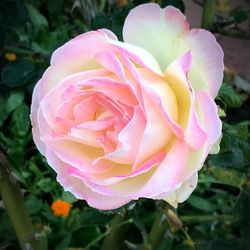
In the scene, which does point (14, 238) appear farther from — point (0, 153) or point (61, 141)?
point (61, 141)

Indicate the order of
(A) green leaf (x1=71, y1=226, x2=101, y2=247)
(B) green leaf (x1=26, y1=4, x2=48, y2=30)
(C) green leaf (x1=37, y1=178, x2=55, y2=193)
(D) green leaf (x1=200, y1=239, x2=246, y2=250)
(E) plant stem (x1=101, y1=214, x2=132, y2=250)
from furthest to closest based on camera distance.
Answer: (B) green leaf (x1=26, y1=4, x2=48, y2=30), (C) green leaf (x1=37, y1=178, x2=55, y2=193), (A) green leaf (x1=71, y1=226, x2=101, y2=247), (E) plant stem (x1=101, y1=214, x2=132, y2=250), (D) green leaf (x1=200, y1=239, x2=246, y2=250)

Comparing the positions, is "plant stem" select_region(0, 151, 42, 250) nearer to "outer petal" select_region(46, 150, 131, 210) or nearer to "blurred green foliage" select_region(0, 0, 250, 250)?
"blurred green foliage" select_region(0, 0, 250, 250)

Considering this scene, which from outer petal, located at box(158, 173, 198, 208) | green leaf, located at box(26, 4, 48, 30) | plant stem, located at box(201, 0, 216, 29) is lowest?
green leaf, located at box(26, 4, 48, 30)

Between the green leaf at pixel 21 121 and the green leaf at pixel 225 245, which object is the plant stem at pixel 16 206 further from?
the green leaf at pixel 21 121

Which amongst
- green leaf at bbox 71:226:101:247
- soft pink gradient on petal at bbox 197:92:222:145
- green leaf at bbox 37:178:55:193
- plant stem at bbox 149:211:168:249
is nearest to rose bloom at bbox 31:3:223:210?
soft pink gradient on petal at bbox 197:92:222:145

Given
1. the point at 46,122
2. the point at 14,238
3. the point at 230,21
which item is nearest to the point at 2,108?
the point at 14,238

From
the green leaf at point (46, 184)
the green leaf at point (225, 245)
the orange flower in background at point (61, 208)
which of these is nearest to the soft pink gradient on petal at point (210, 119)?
the green leaf at point (225, 245)
